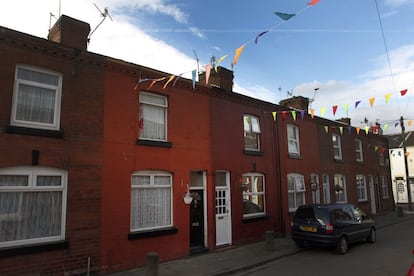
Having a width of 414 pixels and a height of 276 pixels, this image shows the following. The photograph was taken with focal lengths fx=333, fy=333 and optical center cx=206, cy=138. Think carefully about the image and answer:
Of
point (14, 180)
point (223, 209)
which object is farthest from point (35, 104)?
point (223, 209)

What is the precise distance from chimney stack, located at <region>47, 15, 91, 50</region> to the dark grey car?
9679mm

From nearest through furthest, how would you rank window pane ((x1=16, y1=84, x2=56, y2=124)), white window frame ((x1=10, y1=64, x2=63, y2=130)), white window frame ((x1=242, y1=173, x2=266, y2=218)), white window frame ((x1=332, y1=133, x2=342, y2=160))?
white window frame ((x1=10, y1=64, x2=63, y2=130)) → window pane ((x1=16, y1=84, x2=56, y2=124)) → white window frame ((x1=242, y1=173, x2=266, y2=218)) → white window frame ((x1=332, y1=133, x2=342, y2=160))

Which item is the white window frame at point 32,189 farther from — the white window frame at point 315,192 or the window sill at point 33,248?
the white window frame at point 315,192

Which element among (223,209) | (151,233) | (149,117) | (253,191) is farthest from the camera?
(253,191)

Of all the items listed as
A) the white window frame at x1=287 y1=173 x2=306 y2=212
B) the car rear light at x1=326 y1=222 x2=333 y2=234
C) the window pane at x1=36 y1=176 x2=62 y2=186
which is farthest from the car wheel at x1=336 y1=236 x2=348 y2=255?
the window pane at x1=36 y1=176 x2=62 y2=186

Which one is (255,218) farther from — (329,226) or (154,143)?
(154,143)

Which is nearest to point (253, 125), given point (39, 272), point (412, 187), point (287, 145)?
point (287, 145)

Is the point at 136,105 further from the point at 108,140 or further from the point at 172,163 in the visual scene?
the point at 172,163

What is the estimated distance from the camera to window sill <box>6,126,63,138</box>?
8.04 m

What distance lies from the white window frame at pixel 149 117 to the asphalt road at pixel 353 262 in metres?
5.18

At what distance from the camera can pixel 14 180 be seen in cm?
815

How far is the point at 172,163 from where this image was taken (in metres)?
11.4

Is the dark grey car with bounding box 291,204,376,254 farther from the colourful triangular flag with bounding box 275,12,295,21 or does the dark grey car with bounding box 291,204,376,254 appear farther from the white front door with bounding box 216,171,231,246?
the colourful triangular flag with bounding box 275,12,295,21

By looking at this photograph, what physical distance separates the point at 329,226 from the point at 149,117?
7.29 metres
